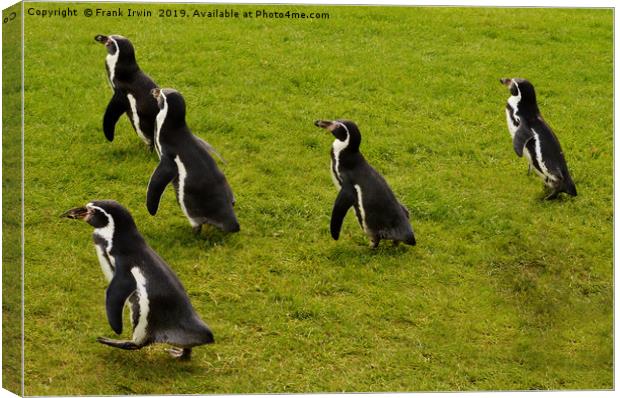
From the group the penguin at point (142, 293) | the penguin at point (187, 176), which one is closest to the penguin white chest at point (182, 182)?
the penguin at point (187, 176)

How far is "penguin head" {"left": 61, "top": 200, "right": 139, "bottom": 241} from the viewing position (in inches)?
177

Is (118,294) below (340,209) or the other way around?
below

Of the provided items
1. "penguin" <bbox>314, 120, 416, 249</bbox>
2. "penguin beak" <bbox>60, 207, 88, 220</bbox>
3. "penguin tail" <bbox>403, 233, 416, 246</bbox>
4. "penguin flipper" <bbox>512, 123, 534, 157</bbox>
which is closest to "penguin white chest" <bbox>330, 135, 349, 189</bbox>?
"penguin" <bbox>314, 120, 416, 249</bbox>

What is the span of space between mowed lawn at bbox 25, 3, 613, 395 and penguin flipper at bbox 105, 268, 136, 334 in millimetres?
305

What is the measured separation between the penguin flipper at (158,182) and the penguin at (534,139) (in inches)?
78.9

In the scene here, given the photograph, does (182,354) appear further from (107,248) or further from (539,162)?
(539,162)

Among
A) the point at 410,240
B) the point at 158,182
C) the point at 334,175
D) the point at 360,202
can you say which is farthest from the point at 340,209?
the point at 158,182

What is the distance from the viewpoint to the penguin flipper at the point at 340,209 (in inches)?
209

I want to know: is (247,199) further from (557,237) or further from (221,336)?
(557,237)

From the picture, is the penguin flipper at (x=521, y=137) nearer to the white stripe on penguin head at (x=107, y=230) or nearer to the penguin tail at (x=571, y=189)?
the penguin tail at (x=571, y=189)

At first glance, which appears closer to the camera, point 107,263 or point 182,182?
point 107,263

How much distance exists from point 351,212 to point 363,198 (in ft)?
1.35

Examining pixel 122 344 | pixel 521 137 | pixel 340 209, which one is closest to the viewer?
pixel 122 344

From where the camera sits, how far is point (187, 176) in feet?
17.2
